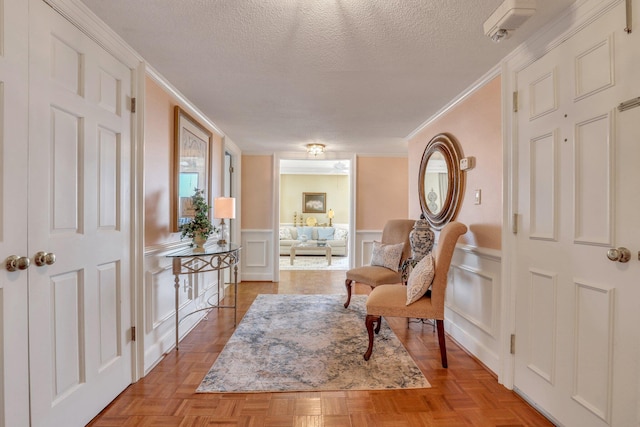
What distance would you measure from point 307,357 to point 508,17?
2442 millimetres

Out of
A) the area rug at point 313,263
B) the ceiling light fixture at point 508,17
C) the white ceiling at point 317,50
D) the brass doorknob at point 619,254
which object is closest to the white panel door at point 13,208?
the white ceiling at point 317,50

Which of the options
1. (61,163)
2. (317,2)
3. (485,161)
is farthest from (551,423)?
(61,163)

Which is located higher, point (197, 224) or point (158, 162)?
point (158, 162)

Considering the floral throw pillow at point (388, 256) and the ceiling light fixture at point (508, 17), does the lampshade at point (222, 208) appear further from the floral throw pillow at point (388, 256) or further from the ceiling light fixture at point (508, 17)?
the ceiling light fixture at point (508, 17)

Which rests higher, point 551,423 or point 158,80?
point 158,80

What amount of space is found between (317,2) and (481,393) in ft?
8.10

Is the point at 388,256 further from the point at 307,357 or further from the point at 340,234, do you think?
the point at 340,234

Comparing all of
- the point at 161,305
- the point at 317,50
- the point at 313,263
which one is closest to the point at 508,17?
the point at 317,50

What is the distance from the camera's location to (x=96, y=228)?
64.2 inches

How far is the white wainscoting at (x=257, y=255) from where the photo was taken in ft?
16.3

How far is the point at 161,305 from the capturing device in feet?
7.81

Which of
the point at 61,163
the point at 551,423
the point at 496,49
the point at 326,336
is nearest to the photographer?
the point at 61,163

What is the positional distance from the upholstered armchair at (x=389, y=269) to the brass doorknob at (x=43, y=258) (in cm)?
260

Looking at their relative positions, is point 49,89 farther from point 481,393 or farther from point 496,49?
point 481,393
